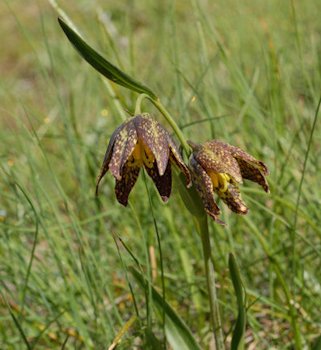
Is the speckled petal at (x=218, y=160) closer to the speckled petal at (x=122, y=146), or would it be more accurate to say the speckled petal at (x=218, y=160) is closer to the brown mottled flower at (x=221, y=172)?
the brown mottled flower at (x=221, y=172)

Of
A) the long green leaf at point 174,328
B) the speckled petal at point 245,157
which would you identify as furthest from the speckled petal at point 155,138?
the long green leaf at point 174,328

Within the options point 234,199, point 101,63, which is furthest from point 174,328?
point 101,63

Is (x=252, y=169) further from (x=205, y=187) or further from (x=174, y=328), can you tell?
(x=174, y=328)

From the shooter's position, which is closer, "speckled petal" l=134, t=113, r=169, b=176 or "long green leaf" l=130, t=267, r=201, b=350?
"speckled petal" l=134, t=113, r=169, b=176

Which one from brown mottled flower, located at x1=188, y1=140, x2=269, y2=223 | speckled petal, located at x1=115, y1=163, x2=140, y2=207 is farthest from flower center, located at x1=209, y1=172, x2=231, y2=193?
speckled petal, located at x1=115, y1=163, x2=140, y2=207

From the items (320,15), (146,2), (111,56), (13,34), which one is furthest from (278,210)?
(13,34)

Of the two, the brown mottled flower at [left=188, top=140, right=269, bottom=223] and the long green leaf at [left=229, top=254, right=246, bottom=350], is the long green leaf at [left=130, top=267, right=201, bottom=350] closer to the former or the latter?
the long green leaf at [left=229, top=254, right=246, bottom=350]

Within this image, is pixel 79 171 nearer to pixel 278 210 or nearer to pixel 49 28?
pixel 278 210
